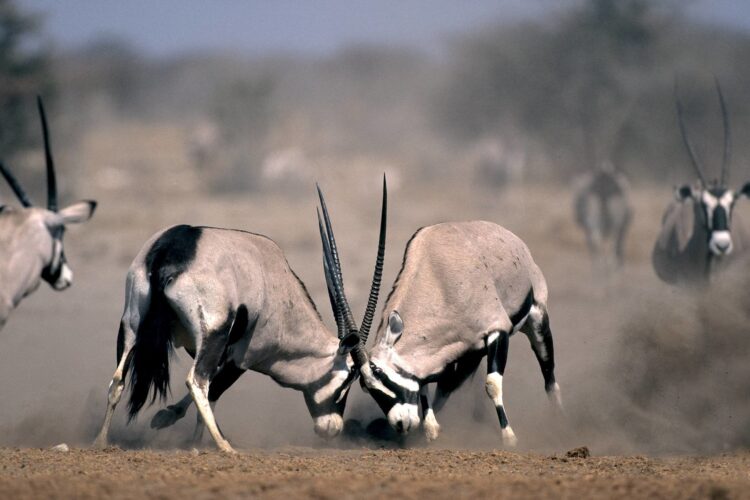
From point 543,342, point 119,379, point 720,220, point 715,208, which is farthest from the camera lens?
point 715,208

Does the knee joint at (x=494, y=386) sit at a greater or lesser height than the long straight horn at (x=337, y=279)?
lesser

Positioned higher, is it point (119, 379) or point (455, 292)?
point (455, 292)

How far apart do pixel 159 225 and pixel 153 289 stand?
1495cm

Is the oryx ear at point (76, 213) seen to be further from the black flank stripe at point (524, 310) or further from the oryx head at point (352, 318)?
the black flank stripe at point (524, 310)

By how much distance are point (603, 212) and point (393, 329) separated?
1263 centimetres

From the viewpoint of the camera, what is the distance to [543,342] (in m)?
8.79

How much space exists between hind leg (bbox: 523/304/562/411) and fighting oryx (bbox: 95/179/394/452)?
4.72 feet

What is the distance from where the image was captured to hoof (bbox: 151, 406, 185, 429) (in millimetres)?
8031

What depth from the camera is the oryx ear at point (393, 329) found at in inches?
297

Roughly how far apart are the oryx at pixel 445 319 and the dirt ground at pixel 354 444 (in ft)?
1.16

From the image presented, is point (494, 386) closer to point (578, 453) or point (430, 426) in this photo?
point (430, 426)

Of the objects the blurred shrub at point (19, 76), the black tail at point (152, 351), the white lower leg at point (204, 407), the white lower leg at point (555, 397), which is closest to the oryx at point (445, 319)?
the white lower leg at point (555, 397)

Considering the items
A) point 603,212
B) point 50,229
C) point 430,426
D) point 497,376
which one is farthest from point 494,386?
point 603,212

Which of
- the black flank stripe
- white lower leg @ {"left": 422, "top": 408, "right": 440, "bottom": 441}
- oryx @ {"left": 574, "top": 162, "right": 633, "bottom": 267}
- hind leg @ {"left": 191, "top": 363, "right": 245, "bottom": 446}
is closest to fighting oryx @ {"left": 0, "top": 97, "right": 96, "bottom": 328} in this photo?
hind leg @ {"left": 191, "top": 363, "right": 245, "bottom": 446}
